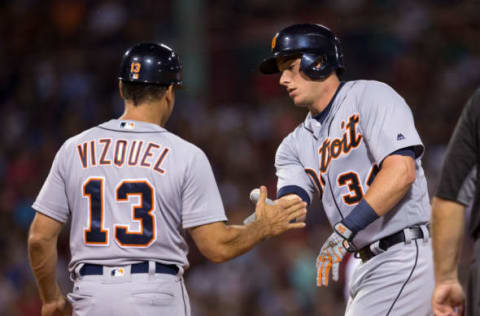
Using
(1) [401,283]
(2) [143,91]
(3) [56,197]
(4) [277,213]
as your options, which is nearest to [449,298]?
(1) [401,283]

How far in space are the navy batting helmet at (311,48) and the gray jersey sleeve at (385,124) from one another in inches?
13.6

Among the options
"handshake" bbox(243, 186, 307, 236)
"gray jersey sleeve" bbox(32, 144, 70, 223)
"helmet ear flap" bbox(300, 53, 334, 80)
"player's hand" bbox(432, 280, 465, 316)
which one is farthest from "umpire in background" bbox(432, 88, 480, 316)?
"gray jersey sleeve" bbox(32, 144, 70, 223)

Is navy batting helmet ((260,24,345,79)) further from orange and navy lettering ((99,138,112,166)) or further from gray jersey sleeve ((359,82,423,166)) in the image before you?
orange and navy lettering ((99,138,112,166))

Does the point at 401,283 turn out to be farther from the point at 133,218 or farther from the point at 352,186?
the point at 133,218

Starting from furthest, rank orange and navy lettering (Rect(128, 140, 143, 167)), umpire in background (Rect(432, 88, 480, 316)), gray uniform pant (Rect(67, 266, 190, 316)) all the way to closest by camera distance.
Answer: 1. orange and navy lettering (Rect(128, 140, 143, 167))
2. gray uniform pant (Rect(67, 266, 190, 316))
3. umpire in background (Rect(432, 88, 480, 316))

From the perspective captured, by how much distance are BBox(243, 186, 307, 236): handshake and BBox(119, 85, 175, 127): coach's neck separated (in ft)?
2.28

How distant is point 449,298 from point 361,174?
1199mm

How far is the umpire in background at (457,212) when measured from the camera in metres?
2.73

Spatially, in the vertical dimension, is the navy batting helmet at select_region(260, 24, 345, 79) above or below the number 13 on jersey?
above

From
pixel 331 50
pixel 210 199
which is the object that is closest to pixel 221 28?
pixel 331 50

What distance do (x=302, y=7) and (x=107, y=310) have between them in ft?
24.3

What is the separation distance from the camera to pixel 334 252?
369 cm

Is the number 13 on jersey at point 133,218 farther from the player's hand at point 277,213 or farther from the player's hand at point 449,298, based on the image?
the player's hand at point 449,298

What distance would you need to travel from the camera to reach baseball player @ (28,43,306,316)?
139 inches
